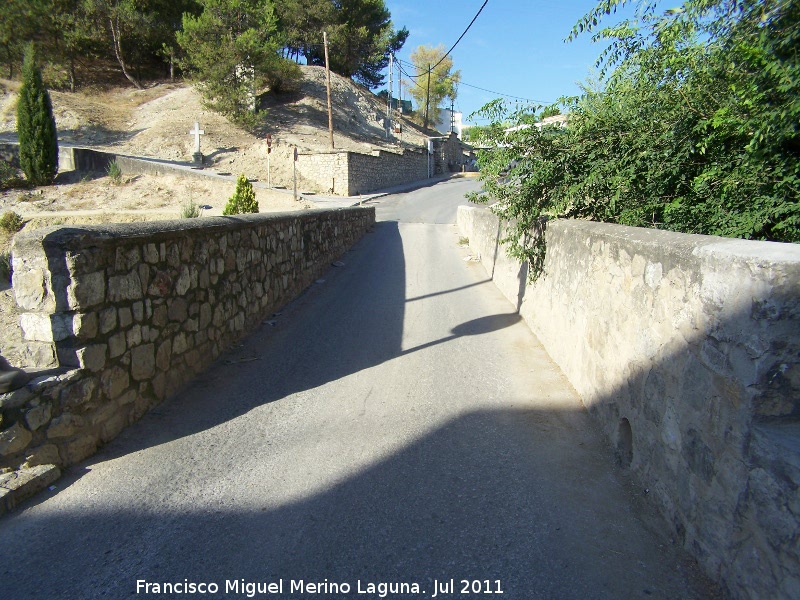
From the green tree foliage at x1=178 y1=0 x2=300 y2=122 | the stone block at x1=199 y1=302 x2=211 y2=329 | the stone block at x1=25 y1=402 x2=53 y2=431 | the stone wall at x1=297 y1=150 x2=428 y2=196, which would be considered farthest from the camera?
the green tree foliage at x1=178 y1=0 x2=300 y2=122

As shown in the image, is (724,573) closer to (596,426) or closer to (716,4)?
(596,426)

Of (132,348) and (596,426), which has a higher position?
(132,348)

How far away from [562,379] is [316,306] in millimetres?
4348

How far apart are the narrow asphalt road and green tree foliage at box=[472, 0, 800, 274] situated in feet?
6.50

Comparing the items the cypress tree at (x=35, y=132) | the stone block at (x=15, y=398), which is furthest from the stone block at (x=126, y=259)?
the cypress tree at (x=35, y=132)

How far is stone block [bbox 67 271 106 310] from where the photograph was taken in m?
3.48

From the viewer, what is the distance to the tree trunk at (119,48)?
38.9 meters

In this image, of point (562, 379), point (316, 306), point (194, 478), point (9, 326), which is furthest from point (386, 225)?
point (194, 478)

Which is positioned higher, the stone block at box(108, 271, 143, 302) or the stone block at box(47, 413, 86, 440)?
the stone block at box(108, 271, 143, 302)

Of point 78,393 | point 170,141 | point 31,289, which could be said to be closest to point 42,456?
point 78,393

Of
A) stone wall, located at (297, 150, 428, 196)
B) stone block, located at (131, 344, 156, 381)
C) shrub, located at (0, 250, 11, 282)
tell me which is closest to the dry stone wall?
stone wall, located at (297, 150, 428, 196)

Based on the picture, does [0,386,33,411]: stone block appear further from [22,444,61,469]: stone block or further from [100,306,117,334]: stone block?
[100,306,117,334]: stone block

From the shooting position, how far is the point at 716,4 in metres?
4.86

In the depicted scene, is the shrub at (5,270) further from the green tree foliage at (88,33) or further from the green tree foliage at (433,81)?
the green tree foliage at (433,81)
